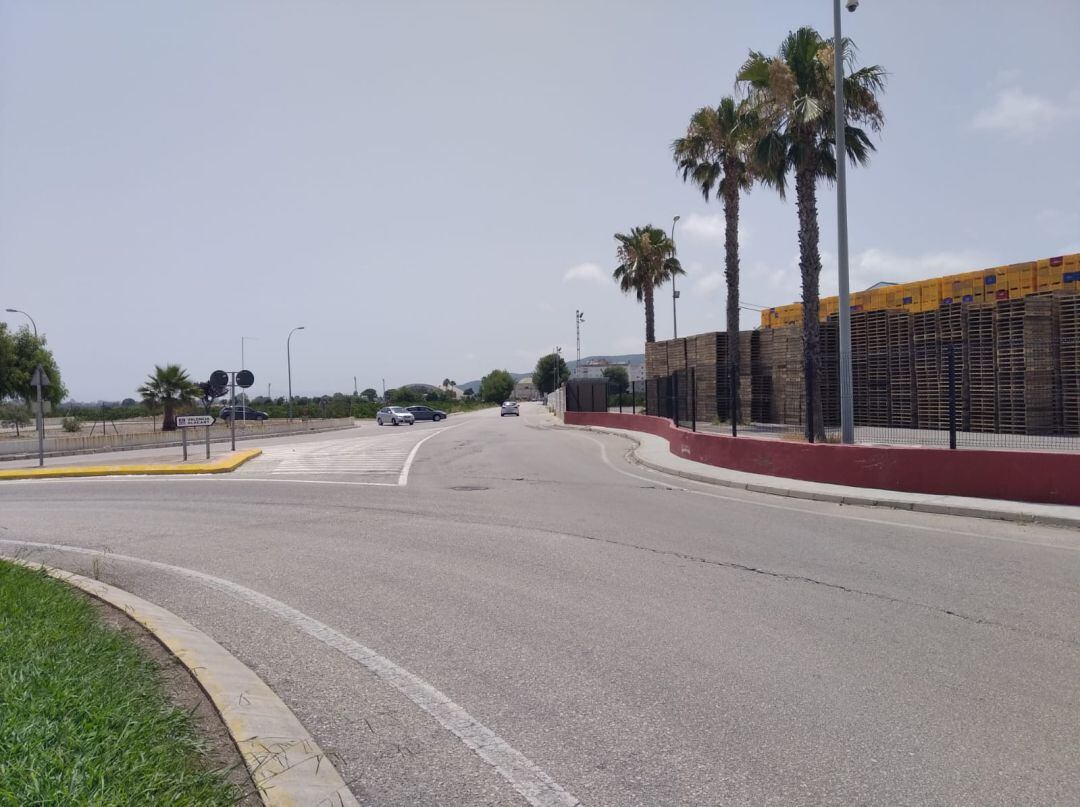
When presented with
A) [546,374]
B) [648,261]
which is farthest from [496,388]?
[648,261]

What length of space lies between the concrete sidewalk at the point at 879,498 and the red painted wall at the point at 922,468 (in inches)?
8.4

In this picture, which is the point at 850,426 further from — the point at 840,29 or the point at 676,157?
the point at 676,157

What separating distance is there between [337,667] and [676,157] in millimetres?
35016

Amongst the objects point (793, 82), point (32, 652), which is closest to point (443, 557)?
point (32, 652)

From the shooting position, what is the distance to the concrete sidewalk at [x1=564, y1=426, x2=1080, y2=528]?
438 inches

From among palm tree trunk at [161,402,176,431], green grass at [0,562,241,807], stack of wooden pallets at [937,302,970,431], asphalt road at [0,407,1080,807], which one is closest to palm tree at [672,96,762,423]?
stack of wooden pallets at [937,302,970,431]

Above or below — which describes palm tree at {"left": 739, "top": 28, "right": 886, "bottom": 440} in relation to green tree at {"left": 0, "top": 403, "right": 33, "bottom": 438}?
above

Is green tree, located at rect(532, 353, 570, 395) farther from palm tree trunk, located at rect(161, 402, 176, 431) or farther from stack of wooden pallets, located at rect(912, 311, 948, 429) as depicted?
stack of wooden pallets, located at rect(912, 311, 948, 429)

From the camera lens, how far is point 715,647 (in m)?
5.78

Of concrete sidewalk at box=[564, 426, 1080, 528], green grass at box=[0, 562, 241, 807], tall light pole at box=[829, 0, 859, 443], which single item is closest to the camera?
green grass at box=[0, 562, 241, 807]

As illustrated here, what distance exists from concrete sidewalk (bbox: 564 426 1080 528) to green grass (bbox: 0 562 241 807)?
10.7 meters

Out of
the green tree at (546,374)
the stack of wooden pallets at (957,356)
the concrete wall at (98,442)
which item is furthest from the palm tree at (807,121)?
the green tree at (546,374)

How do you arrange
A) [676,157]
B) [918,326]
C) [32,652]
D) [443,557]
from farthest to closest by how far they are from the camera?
[676,157] → [918,326] → [443,557] → [32,652]

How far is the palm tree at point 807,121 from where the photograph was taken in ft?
71.7
